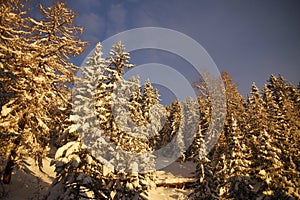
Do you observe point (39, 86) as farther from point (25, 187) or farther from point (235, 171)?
point (235, 171)

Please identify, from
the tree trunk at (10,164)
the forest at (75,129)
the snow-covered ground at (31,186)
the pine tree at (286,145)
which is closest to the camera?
the forest at (75,129)

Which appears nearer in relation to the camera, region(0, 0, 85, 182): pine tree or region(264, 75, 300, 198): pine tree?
region(0, 0, 85, 182): pine tree

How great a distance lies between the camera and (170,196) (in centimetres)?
A: 3228

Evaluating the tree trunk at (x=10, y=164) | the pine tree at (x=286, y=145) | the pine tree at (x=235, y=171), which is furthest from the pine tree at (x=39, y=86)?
the pine tree at (x=286, y=145)

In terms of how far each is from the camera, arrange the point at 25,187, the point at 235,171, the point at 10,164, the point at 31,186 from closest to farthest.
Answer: the point at 10,164 < the point at 25,187 < the point at 31,186 < the point at 235,171

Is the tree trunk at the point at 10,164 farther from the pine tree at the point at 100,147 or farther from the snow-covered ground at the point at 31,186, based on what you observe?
the pine tree at the point at 100,147

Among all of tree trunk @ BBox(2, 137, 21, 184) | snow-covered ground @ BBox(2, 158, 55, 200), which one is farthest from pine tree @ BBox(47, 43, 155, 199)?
snow-covered ground @ BBox(2, 158, 55, 200)

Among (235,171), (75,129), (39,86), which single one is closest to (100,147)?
(75,129)

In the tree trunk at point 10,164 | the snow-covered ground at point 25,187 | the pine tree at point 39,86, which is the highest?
the pine tree at point 39,86

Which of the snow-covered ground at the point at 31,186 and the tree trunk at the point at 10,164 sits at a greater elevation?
the tree trunk at the point at 10,164

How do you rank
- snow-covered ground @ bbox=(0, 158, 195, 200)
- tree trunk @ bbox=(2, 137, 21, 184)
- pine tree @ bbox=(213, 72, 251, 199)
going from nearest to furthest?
tree trunk @ bbox=(2, 137, 21, 184), snow-covered ground @ bbox=(0, 158, 195, 200), pine tree @ bbox=(213, 72, 251, 199)

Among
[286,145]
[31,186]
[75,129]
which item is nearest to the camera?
[75,129]

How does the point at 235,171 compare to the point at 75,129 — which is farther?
the point at 235,171

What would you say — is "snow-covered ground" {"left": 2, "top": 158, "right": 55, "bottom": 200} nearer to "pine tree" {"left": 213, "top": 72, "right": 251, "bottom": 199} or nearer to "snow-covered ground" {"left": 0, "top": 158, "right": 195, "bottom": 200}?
"snow-covered ground" {"left": 0, "top": 158, "right": 195, "bottom": 200}
